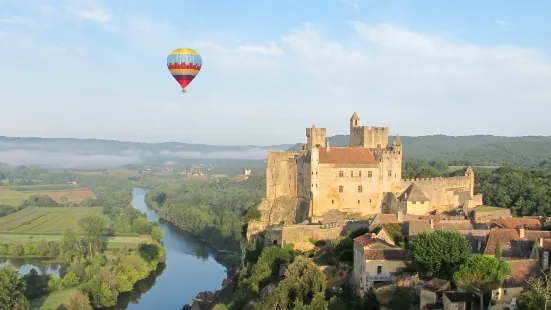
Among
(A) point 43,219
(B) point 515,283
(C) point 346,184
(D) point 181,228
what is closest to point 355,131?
(C) point 346,184

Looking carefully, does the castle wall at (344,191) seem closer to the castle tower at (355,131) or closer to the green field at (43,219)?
the castle tower at (355,131)

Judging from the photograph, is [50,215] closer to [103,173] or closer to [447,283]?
[103,173]

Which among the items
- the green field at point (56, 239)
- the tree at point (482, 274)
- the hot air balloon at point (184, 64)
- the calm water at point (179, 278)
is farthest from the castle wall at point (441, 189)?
the green field at point (56, 239)

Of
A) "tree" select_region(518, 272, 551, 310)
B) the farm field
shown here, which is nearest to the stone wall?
"tree" select_region(518, 272, 551, 310)

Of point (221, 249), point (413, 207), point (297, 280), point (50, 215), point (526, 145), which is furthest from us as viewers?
point (526, 145)

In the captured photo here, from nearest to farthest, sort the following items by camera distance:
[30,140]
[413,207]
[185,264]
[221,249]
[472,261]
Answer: [472,261] → [413,207] → [185,264] → [221,249] → [30,140]

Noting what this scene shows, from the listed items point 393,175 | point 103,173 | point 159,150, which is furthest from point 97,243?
point 159,150
